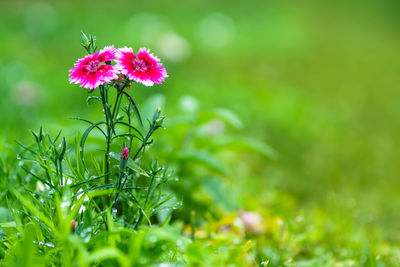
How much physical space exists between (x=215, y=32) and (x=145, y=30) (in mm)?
990

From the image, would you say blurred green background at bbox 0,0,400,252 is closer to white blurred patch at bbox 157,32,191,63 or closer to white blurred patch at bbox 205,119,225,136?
white blurred patch at bbox 157,32,191,63

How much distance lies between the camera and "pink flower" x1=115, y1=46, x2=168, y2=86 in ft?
3.33

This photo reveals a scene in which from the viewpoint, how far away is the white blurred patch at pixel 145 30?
174 inches

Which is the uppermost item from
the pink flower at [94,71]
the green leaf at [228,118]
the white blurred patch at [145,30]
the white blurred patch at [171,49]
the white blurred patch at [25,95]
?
the white blurred patch at [145,30]

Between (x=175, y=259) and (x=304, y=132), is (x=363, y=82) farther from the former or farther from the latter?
(x=175, y=259)

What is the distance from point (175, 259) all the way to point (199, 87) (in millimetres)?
2614

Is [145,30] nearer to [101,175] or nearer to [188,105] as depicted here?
[188,105]

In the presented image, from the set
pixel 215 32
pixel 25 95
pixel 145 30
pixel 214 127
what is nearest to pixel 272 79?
pixel 215 32

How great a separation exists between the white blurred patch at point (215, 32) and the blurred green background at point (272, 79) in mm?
22

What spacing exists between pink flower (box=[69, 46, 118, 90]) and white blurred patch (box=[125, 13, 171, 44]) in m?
3.24

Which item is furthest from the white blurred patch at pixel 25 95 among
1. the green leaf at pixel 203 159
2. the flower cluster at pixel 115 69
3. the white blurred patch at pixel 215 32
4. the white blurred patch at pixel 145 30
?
the white blurred patch at pixel 215 32

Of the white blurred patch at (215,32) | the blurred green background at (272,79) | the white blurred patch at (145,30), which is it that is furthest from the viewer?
the white blurred patch at (215,32)

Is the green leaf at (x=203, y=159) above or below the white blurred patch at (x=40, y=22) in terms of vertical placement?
below

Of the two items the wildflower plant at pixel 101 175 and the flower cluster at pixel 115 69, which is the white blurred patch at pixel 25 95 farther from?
the flower cluster at pixel 115 69
